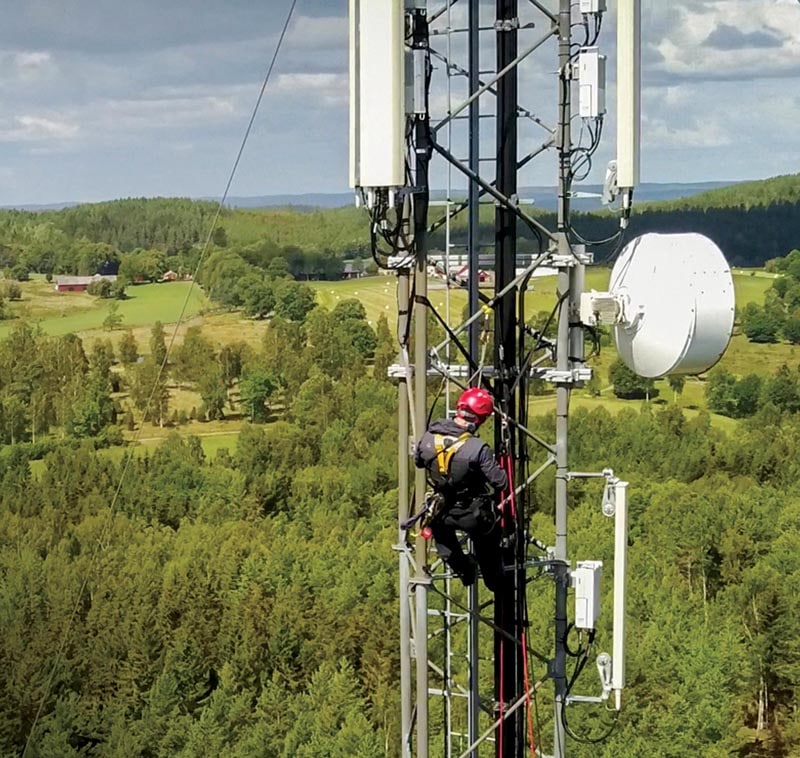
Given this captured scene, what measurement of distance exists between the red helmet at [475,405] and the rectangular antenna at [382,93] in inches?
43.3

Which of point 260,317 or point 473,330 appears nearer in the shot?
point 473,330

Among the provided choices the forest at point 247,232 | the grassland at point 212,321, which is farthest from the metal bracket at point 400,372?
the forest at point 247,232

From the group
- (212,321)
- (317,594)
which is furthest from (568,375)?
(212,321)

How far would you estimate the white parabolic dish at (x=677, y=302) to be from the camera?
686 centimetres

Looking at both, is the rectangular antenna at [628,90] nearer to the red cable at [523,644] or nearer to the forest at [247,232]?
the red cable at [523,644]

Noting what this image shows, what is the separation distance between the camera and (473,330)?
7.05 metres

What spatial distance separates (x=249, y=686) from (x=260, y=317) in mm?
41500

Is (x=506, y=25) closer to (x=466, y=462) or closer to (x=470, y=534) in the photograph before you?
(x=466, y=462)

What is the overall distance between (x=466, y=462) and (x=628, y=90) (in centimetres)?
236

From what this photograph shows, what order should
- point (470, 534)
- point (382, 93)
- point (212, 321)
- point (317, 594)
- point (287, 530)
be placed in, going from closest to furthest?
point (382, 93)
point (470, 534)
point (317, 594)
point (287, 530)
point (212, 321)

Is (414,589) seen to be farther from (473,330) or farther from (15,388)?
(15,388)

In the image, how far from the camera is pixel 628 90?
274 inches

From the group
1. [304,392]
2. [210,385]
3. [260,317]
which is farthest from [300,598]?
[260,317]

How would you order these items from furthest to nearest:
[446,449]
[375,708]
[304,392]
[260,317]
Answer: [260,317], [304,392], [375,708], [446,449]
